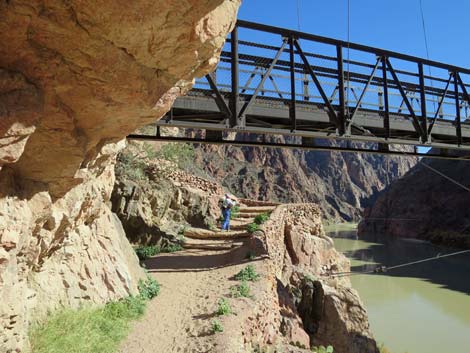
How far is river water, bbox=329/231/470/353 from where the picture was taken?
18688 mm

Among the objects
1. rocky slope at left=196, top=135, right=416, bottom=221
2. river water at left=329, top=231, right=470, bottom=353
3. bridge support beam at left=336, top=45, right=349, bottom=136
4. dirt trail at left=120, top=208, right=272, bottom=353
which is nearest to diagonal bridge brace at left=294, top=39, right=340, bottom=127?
bridge support beam at left=336, top=45, right=349, bottom=136

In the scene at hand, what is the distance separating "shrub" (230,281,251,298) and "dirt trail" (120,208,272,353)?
0.19 meters

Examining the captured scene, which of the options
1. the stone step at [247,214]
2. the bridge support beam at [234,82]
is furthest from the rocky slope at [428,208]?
the bridge support beam at [234,82]

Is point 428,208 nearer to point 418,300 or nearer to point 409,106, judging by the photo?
point 418,300

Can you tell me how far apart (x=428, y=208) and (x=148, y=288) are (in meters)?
55.0

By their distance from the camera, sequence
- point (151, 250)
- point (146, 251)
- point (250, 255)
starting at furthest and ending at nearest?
point (151, 250)
point (146, 251)
point (250, 255)

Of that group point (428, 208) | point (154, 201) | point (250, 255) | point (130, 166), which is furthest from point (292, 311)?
point (428, 208)

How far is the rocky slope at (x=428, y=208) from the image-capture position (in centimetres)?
4900

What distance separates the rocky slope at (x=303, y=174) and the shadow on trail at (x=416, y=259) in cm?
2119

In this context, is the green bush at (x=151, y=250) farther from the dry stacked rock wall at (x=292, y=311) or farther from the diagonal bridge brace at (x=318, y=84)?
the diagonal bridge brace at (x=318, y=84)

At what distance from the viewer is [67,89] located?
3912 millimetres

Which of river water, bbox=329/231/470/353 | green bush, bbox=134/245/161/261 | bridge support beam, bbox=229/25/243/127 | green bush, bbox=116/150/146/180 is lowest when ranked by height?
river water, bbox=329/231/470/353

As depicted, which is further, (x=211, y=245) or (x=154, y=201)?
(x=154, y=201)

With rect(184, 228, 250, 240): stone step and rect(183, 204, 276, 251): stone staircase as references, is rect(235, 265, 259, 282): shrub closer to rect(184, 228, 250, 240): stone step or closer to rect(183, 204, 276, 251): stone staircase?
rect(183, 204, 276, 251): stone staircase
